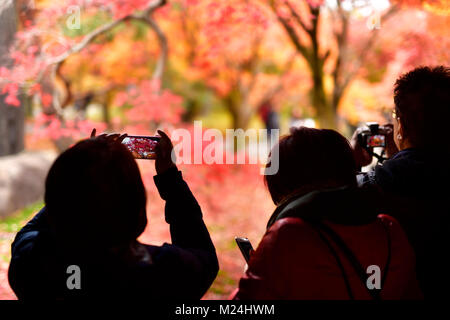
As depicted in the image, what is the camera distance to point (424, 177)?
64.6 inches

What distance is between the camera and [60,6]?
5.32 m

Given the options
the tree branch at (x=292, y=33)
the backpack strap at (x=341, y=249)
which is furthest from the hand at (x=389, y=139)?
the tree branch at (x=292, y=33)

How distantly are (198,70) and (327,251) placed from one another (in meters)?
10.8

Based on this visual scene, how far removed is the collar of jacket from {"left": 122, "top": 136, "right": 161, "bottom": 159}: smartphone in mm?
574

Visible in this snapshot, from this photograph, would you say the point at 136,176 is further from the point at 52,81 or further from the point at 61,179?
the point at 52,81

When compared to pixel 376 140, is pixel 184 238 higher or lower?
lower

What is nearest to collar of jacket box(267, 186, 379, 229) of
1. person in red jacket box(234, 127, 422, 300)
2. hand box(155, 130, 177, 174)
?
person in red jacket box(234, 127, 422, 300)

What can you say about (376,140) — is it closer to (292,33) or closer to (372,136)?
(372,136)

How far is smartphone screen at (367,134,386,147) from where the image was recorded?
2.25m

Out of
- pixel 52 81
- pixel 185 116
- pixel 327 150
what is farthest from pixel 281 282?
pixel 185 116

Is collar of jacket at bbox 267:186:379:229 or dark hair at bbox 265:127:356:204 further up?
dark hair at bbox 265:127:356:204

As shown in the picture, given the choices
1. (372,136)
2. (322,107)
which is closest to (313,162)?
(372,136)

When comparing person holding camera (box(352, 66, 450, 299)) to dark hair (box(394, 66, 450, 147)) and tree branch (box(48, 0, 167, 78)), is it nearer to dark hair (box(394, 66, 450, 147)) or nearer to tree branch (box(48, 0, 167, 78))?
dark hair (box(394, 66, 450, 147))

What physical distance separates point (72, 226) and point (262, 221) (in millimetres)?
6818
